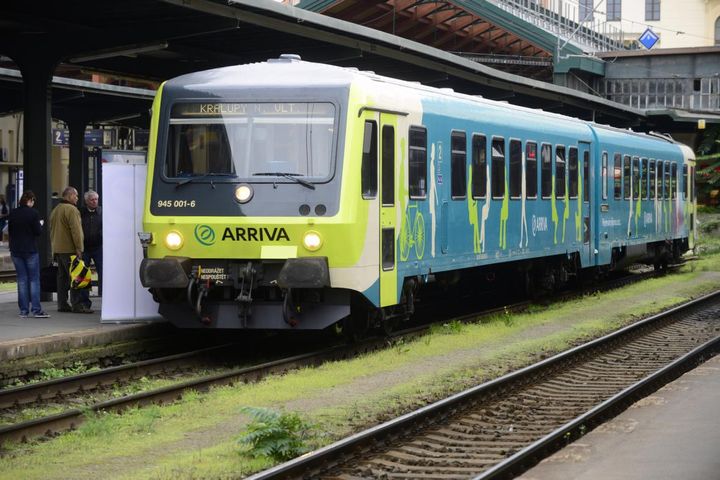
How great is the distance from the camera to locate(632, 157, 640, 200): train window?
27653mm

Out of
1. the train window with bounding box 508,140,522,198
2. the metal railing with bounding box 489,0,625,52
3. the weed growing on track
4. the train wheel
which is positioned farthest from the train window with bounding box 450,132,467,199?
the metal railing with bounding box 489,0,625,52

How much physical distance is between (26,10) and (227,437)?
931cm

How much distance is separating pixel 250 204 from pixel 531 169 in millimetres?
7416

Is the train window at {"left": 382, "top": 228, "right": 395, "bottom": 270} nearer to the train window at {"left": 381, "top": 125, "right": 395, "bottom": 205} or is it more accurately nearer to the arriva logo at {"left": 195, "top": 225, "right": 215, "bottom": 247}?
the train window at {"left": 381, "top": 125, "right": 395, "bottom": 205}

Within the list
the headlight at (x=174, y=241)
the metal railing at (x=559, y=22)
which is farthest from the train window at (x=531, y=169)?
the metal railing at (x=559, y=22)

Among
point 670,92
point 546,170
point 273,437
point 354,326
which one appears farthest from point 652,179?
point 670,92

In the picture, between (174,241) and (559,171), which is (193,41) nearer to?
(559,171)

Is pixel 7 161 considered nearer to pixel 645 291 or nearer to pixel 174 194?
pixel 645 291

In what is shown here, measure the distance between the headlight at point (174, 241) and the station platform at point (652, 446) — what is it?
5589mm

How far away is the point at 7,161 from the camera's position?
172 feet

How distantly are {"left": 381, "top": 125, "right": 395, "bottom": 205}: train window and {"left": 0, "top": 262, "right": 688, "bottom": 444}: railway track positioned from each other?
1.82m

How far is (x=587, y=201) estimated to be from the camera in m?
24.1

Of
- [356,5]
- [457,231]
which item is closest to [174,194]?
[457,231]

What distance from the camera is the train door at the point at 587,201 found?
23.9 meters
